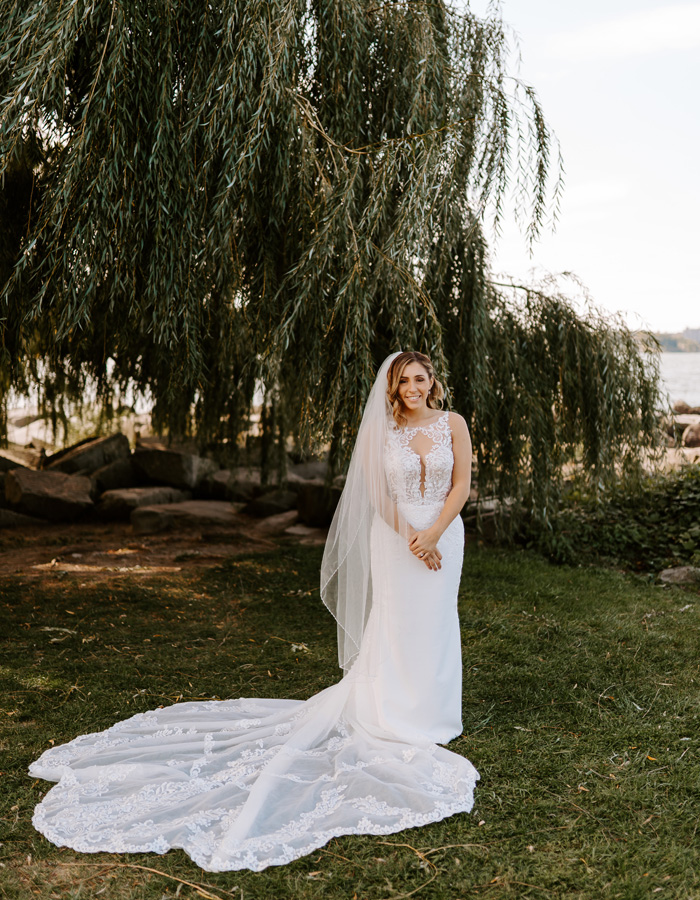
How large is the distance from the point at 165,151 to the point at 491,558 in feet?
16.8

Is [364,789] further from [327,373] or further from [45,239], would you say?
[45,239]

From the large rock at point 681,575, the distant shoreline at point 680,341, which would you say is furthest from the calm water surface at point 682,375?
the large rock at point 681,575

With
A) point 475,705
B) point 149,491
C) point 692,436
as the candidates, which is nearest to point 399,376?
point 475,705

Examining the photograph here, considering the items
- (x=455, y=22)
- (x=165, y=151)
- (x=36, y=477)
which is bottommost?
(x=36, y=477)

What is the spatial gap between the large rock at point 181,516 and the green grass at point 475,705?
2.19 meters

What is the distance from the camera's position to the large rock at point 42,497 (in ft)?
32.3

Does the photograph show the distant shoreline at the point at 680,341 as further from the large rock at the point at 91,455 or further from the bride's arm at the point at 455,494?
the large rock at the point at 91,455

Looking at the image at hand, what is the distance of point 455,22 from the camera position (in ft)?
19.2

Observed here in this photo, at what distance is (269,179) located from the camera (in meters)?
4.28

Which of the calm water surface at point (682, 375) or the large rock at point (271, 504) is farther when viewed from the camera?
the large rock at point (271, 504)

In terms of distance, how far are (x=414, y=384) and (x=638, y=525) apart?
18.2 ft

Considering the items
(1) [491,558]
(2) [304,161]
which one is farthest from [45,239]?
(1) [491,558]

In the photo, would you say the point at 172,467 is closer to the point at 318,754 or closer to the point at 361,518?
the point at 361,518

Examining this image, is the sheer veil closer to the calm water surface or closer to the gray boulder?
the calm water surface
